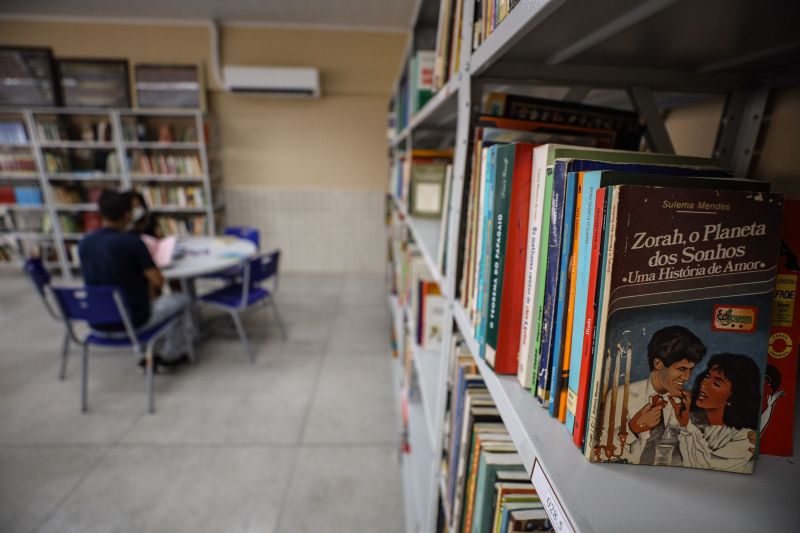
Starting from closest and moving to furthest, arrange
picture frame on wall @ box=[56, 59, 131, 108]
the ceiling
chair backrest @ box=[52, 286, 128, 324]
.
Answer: chair backrest @ box=[52, 286, 128, 324] → the ceiling → picture frame on wall @ box=[56, 59, 131, 108]

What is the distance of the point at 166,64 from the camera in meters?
4.44

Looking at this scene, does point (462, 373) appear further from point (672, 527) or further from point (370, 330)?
point (370, 330)

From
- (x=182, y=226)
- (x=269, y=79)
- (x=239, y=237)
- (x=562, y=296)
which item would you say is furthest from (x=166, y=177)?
(x=562, y=296)

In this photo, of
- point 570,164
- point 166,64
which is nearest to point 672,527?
point 570,164

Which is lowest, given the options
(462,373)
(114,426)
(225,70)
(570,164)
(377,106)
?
(114,426)

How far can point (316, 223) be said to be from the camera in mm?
5230

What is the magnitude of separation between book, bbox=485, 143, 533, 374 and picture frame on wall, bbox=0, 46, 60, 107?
583 cm

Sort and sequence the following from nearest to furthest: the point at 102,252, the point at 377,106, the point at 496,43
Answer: the point at 496,43
the point at 102,252
the point at 377,106

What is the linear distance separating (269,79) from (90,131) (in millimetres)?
2235

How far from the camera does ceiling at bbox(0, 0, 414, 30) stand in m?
4.01

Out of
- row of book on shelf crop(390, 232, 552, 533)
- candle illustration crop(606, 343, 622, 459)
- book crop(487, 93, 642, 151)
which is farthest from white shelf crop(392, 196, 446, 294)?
candle illustration crop(606, 343, 622, 459)

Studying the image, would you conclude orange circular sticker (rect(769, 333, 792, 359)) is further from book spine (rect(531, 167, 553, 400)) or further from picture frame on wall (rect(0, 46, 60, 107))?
picture frame on wall (rect(0, 46, 60, 107))

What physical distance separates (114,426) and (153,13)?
4.50 meters

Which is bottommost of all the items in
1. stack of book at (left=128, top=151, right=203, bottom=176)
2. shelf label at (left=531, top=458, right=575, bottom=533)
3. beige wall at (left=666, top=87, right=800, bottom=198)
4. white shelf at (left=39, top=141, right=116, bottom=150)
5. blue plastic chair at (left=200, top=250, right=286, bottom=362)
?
blue plastic chair at (left=200, top=250, right=286, bottom=362)
